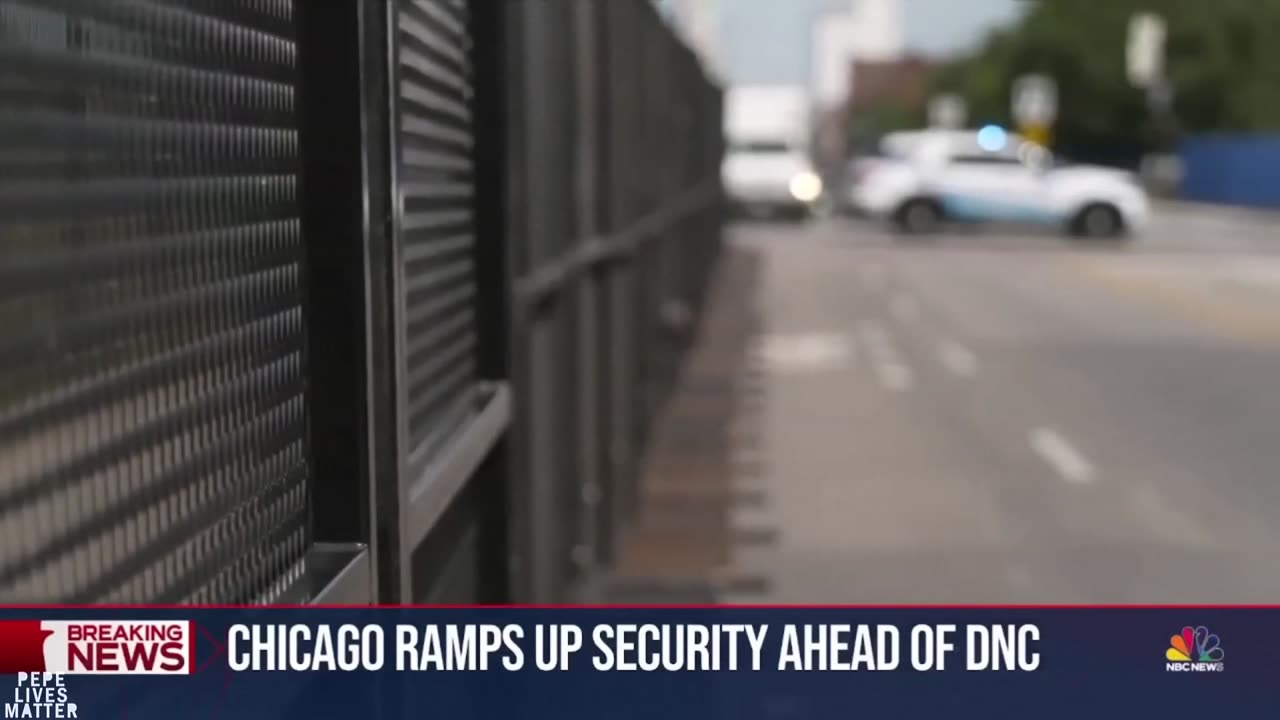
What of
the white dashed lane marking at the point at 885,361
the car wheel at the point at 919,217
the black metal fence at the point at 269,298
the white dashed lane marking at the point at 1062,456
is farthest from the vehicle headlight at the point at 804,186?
the black metal fence at the point at 269,298

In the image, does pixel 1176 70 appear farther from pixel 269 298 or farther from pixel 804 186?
pixel 269 298

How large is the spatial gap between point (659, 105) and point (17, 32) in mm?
11585

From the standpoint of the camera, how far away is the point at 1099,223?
39.3 m

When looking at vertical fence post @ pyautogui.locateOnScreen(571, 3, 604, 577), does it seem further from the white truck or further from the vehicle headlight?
the vehicle headlight

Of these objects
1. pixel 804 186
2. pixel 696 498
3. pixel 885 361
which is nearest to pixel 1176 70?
pixel 804 186

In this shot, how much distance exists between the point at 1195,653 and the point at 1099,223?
121 ft

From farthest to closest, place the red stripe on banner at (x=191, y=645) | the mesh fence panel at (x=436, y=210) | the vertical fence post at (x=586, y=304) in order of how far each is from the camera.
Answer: the vertical fence post at (x=586, y=304) < the mesh fence panel at (x=436, y=210) < the red stripe on banner at (x=191, y=645)

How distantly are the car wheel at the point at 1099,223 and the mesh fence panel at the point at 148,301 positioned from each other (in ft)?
124

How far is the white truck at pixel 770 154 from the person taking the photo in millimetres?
48344

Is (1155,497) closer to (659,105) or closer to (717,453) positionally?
(717,453)

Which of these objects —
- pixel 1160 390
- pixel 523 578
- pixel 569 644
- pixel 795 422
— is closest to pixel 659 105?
pixel 795 422

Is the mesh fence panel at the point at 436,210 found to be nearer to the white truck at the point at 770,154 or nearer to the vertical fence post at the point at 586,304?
the vertical fence post at the point at 586,304

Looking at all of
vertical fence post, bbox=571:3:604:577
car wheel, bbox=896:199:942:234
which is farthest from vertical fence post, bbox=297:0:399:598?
car wheel, bbox=896:199:942:234

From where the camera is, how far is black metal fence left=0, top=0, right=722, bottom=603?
1663 mm
